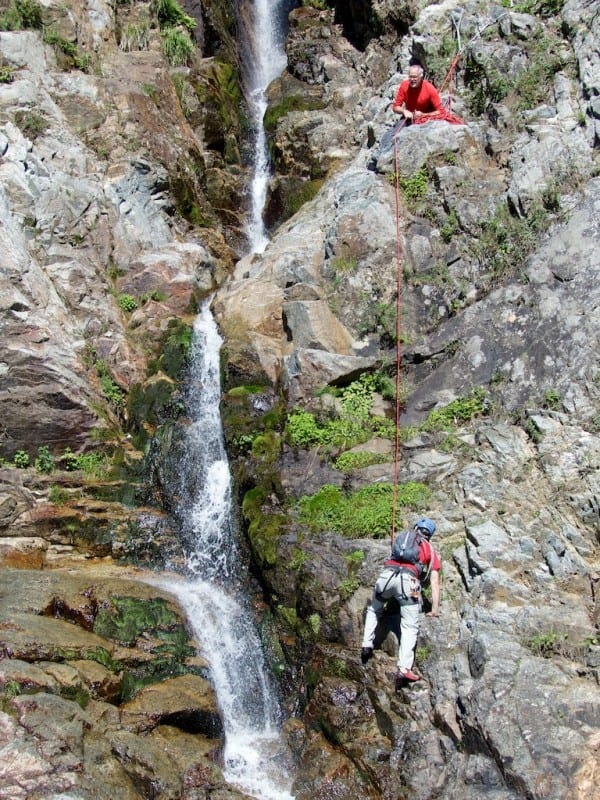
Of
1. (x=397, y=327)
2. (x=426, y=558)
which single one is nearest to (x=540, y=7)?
(x=397, y=327)

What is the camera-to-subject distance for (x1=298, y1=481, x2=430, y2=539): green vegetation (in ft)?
30.0

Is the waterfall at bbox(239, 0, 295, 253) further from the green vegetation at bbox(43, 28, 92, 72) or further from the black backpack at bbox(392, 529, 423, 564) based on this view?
the black backpack at bbox(392, 529, 423, 564)

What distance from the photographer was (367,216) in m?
13.1

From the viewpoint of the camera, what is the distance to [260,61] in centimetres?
2317

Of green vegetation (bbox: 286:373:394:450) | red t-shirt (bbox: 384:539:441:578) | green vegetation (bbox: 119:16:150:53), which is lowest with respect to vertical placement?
red t-shirt (bbox: 384:539:441:578)

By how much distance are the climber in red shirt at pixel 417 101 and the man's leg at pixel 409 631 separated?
10163mm

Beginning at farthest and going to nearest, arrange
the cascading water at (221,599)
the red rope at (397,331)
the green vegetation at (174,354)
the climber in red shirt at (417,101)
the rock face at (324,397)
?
the climber in red shirt at (417,101) < the green vegetation at (174,354) < the red rope at (397,331) < the cascading water at (221,599) < the rock face at (324,397)

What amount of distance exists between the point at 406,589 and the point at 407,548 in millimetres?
448

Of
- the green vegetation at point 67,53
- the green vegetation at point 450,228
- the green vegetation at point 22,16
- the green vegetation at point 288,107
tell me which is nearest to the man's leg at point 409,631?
the green vegetation at point 450,228

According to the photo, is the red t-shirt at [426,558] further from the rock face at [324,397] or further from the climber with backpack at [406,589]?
the rock face at [324,397]

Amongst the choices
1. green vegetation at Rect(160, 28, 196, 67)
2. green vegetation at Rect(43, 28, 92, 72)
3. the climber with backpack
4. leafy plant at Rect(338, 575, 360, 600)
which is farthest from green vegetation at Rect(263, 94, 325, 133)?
the climber with backpack

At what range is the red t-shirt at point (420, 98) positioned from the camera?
14.0 meters

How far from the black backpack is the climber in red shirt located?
9.42m

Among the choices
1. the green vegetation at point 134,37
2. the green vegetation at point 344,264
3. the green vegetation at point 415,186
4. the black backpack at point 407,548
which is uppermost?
the green vegetation at point 134,37
